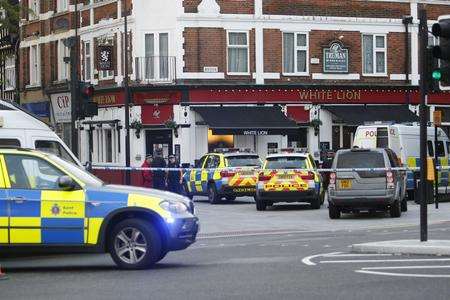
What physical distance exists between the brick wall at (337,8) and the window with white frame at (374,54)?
0.94 m

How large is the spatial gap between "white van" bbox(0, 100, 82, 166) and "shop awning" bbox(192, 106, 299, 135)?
21.3 metres

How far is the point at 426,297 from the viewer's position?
32.5ft

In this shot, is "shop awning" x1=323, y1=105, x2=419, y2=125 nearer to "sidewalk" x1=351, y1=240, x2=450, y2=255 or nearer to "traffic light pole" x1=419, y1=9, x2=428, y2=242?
"sidewalk" x1=351, y1=240, x2=450, y2=255

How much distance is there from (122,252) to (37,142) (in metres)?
3.76

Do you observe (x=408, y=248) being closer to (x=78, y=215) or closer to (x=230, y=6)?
(x=78, y=215)

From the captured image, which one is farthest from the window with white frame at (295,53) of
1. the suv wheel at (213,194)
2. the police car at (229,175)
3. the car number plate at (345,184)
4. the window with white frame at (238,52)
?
the car number plate at (345,184)

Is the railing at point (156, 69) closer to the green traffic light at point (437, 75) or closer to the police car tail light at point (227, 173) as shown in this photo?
the police car tail light at point (227, 173)

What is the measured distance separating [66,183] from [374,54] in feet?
100

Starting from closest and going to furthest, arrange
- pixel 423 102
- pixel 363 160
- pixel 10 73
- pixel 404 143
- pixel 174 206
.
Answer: pixel 174 206
pixel 423 102
pixel 363 160
pixel 404 143
pixel 10 73

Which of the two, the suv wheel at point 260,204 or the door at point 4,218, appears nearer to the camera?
the door at point 4,218

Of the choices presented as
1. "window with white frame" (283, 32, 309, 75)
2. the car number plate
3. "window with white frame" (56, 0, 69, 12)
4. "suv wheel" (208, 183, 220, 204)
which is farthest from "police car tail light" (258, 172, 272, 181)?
"window with white frame" (56, 0, 69, 12)

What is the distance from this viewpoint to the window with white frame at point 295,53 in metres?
40.2

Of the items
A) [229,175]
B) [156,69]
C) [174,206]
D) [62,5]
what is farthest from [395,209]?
[62,5]

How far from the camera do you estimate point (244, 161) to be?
30.8m
